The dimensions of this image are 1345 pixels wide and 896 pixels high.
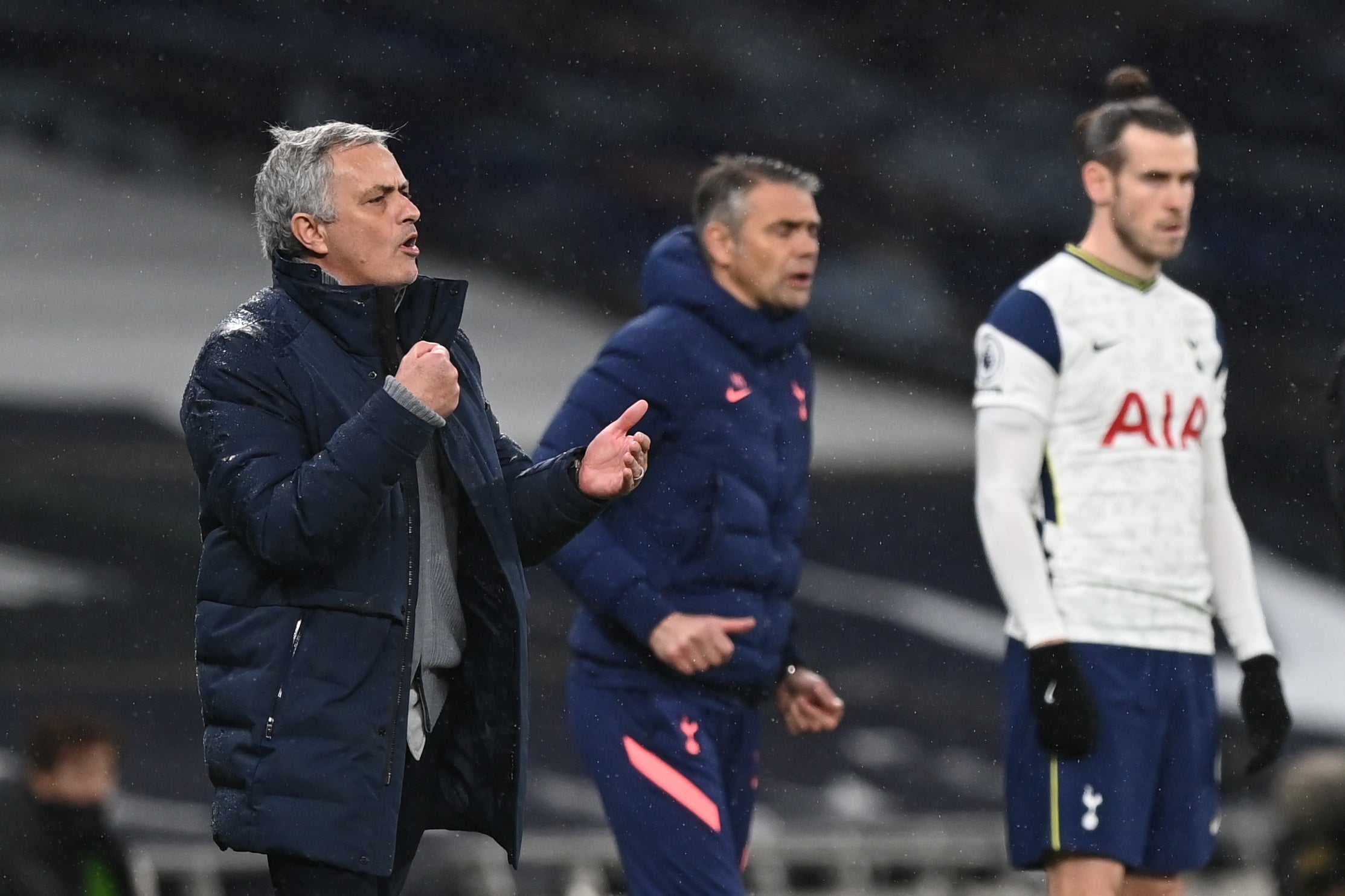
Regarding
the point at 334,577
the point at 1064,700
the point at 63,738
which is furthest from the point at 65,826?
the point at 334,577

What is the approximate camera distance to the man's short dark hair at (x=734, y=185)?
411cm

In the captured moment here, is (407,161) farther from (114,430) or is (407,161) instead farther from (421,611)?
(421,611)

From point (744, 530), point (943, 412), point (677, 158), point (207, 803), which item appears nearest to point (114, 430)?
point (207, 803)

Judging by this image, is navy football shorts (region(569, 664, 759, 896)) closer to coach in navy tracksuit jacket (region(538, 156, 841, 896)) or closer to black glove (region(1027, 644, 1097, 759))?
coach in navy tracksuit jacket (region(538, 156, 841, 896))

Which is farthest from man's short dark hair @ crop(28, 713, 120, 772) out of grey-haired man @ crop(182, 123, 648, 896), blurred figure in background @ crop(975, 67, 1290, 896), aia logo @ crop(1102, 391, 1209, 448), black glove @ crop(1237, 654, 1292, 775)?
black glove @ crop(1237, 654, 1292, 775)

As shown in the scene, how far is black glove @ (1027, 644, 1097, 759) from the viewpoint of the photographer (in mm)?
3746

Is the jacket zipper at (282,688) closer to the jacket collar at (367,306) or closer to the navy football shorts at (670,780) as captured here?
the jacket collar at (367,306)

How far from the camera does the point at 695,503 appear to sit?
12.8 feet

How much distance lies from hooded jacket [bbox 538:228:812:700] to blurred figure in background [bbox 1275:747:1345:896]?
3.98ft

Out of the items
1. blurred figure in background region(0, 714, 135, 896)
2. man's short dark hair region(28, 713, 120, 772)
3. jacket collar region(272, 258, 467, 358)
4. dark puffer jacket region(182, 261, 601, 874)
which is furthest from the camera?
man's short dark hair region(28, 713, 120, 772)

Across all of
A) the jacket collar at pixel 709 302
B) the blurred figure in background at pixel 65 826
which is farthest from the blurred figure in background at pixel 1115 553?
the blurred figure in background at pixel 65 826

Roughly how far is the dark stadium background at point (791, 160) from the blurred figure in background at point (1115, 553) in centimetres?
336

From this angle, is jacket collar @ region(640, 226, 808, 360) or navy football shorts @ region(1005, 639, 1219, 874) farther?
jacket collar @ region(640, 226, 808, 360)

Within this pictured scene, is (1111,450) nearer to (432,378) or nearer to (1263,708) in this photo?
(1263,708)
